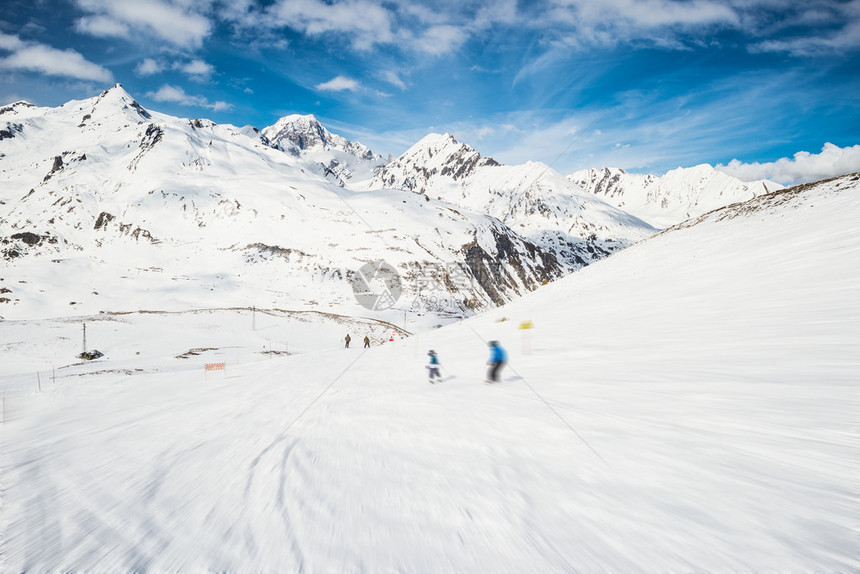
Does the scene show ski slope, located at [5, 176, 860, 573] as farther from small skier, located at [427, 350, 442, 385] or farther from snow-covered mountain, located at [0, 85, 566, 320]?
snow-covered mountain, located at [0, 85, 566, 320]

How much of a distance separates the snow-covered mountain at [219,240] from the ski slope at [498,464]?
71384mm

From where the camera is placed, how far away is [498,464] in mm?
4863

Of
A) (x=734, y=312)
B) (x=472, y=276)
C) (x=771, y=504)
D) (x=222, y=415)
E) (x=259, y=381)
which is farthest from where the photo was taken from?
(x=472, y=276)

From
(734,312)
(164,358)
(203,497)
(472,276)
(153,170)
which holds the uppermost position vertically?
(153,170)

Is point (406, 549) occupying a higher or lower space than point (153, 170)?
lower

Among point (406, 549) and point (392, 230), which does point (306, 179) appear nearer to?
point (392, 230)

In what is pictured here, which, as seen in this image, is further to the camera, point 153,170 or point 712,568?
point 153,170

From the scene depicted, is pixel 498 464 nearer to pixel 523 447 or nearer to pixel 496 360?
pixel 523 447

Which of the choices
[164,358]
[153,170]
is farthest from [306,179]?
[164,358]

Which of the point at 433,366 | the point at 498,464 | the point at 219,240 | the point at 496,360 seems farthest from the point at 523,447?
the point at 219,240

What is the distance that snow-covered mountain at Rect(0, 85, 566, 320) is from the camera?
86.2 metres

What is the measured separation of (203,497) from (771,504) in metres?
5.98

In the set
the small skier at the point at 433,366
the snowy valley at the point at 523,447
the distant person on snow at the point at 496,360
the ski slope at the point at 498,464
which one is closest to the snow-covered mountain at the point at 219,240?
the snowy valley at the point at 523,447

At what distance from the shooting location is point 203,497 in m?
4.30
